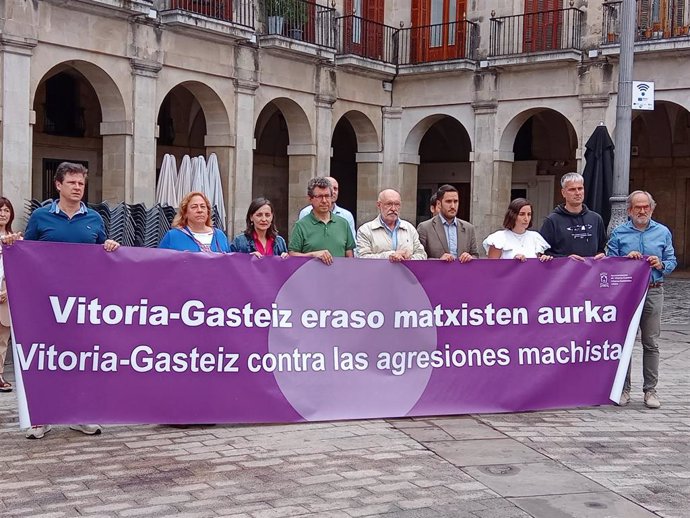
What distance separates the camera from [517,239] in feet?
25.0

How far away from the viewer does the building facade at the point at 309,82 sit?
A: 1722 centimetres

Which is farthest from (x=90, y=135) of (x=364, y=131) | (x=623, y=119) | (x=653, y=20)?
(x=623, y=119)

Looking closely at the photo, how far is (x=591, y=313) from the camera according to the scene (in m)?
7.49

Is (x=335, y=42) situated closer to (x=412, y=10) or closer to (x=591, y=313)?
(x=412, y=10)

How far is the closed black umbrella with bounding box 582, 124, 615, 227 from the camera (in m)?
13.0

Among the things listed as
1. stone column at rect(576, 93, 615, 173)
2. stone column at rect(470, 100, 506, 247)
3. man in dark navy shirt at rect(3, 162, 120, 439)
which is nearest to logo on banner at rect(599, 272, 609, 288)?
man in dark navy shirt at rect(3, 162, 120, 439)

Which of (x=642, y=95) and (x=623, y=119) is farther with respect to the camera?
(x=642, y=95)

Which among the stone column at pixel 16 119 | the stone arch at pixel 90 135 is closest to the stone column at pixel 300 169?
the stone arch at pixel 90 135

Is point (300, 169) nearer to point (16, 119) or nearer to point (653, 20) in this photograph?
point (16, 119)

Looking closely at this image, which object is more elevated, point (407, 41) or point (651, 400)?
point (407, 41)

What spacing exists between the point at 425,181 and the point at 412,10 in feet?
25.7

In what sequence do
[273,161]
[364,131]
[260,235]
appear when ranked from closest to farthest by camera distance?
[260,235], [364,131], [273,161]

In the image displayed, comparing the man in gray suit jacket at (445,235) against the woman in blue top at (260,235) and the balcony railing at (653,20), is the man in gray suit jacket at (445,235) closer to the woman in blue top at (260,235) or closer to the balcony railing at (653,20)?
the woman in blue top at (260,235)

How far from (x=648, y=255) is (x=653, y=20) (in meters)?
14.3
